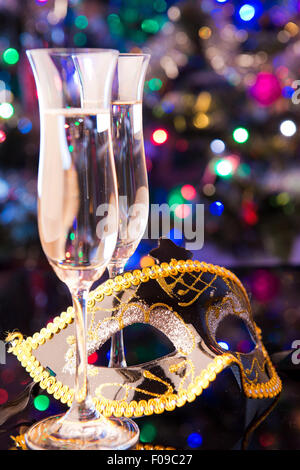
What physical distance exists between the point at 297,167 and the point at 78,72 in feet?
4.75

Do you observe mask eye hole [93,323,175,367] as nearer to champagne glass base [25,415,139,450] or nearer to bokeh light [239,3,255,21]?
champagne glass base [25,415,139,450]

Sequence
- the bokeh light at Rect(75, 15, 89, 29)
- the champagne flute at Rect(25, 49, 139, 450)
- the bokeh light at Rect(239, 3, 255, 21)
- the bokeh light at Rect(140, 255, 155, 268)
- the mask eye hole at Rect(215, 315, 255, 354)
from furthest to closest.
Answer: the bokeh light at Rect(75, 15, 89, 29) → the bokeh light at Rect(239, 3, 255, 21) → the mask eye hole at Rect(215, 315, 255, 354) → the bokeh light at Rect(140, 255, 155, 268) → the champagne flute at Rect(25, 49, 139, 450)

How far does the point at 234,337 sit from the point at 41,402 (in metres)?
0.35

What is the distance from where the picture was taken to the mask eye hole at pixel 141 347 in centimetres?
95

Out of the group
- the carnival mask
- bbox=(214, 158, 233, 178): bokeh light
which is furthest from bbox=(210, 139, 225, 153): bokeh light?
the carnival mask

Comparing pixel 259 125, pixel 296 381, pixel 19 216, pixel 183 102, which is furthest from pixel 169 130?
pixel 296 381

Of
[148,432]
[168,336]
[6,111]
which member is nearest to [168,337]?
[168,336]

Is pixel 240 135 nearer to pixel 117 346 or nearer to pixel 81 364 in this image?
pixel 117 346

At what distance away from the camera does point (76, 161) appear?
0.65 m

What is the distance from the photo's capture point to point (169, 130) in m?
1.98

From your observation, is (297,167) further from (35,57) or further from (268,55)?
(35,57)

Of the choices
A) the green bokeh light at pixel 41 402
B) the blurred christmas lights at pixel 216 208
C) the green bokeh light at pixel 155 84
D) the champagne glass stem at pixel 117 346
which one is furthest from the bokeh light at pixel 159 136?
the green bokeh light at pixel 41 402

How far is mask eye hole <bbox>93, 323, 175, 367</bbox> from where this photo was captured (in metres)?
0.95

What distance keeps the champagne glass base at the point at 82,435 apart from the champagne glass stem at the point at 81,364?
0.01 meters
